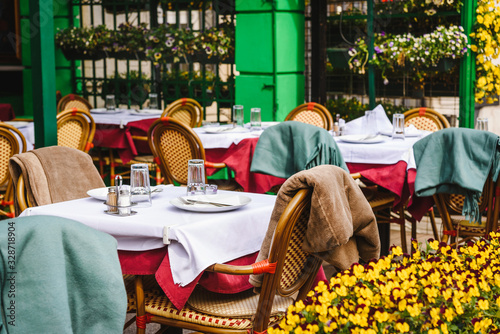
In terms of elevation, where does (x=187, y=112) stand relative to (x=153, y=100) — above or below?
below

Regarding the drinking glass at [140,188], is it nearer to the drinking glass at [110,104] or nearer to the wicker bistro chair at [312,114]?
the wicker bistro chair at [312,114]

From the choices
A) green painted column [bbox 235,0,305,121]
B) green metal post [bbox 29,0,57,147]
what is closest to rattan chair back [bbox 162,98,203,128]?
green painted column [bbox 235,0,305,121]

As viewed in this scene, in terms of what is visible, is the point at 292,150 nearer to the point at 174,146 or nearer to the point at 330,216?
the point at 174,146

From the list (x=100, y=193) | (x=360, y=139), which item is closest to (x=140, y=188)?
(x=100, y=193)

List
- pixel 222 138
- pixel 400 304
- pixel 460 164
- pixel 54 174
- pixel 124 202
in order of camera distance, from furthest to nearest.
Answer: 1. pixel 222 138
2. pixel 460 164
3. pixel 54 174
4. pixel 124 202
5. pixel 400 304

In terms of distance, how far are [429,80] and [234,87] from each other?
2.08 metres

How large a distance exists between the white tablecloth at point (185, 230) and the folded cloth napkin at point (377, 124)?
235 cm

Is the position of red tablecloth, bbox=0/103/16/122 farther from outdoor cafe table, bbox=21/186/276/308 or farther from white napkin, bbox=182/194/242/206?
white napkin, bbox=182/194/242/206

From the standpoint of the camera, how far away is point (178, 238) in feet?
8.05

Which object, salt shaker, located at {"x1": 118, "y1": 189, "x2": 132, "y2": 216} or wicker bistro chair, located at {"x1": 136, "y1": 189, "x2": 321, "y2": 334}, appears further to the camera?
salt shaker, located at {"x1": 118, "y1": 189, "x2": 132, "y2": 216}

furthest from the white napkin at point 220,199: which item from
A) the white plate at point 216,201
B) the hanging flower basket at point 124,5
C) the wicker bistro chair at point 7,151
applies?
the hanging flower basket at point 124,5

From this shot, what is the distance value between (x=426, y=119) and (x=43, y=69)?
10.1 ft

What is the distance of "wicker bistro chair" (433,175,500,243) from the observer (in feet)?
12.4

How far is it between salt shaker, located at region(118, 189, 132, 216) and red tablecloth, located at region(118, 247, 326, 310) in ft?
0.58
